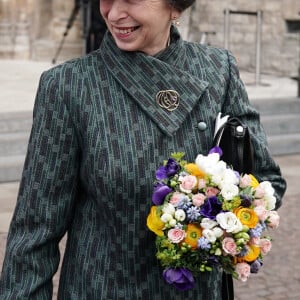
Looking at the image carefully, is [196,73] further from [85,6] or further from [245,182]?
[85,6]

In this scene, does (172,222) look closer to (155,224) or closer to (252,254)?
(155,224)

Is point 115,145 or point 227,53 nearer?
point 115,145

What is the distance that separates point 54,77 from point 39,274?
0.47 metres

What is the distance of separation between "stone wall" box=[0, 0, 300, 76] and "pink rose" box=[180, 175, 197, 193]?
13627mm

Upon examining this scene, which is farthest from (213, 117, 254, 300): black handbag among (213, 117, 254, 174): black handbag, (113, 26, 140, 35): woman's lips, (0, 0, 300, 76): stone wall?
(0, 0, 300, 76): stone wall

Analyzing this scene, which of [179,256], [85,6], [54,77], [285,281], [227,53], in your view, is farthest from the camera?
[85,6]

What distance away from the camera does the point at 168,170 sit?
199 centimetres

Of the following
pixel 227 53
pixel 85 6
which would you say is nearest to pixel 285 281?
pixel 227 53

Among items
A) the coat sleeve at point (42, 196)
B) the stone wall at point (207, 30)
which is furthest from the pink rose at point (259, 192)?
the stone wall at point (207, 30)

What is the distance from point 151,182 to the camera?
2061 mm

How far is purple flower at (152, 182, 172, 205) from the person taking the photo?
1.98 meters

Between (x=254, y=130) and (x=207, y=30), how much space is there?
14936 millimetres

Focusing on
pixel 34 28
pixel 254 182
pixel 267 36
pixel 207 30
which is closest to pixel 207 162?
pixel 254 182

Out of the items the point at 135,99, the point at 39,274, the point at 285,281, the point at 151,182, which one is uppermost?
the point at 135,99
